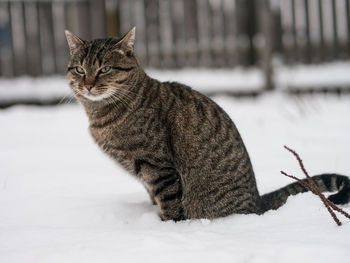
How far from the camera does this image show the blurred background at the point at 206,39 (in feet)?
20.3

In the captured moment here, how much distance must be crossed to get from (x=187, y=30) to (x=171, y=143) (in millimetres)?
4470

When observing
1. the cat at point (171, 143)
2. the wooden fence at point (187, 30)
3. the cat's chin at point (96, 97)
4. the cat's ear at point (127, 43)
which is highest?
the wooden fence at point (187, 30)

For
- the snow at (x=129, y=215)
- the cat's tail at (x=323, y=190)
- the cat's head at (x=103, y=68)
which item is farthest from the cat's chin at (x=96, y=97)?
the cat's tail at (x=323, y=190)

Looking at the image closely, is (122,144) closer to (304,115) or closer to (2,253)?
(2,253)

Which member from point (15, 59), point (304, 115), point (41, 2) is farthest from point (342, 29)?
point (15, 59)

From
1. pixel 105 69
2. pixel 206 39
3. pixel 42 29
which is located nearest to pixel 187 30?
pixel 206 39

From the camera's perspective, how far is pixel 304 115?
5227 mm

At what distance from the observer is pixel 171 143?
2416 millimetres

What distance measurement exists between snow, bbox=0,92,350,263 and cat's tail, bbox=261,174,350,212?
7 cm

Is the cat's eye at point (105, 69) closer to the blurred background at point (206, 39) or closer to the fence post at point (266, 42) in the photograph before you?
the blurred background at point (206, 39)

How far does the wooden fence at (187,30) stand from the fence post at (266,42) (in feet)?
0.05

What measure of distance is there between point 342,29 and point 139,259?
5.89 meters

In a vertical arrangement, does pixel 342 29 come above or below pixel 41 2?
below

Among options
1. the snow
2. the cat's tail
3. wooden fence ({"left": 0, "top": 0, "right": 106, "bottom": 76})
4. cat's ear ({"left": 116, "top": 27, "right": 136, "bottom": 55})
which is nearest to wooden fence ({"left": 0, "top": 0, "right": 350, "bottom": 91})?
wooden fence ({"left": 0, "top": 0, "right": 106, "bottom": 76})
